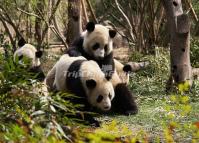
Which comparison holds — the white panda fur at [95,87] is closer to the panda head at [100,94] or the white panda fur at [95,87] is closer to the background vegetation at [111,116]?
the panda head at [100,94]

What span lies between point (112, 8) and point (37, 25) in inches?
212

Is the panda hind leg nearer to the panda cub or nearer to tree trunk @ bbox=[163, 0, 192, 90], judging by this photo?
the panda cub

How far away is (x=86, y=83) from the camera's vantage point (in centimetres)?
606

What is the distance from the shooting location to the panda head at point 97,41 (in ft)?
23.8

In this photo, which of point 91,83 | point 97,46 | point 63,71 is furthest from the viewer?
point 97,46

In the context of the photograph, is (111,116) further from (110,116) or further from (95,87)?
(95,87)

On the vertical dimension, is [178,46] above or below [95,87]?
above

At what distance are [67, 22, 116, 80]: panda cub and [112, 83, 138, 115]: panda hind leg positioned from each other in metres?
0.56

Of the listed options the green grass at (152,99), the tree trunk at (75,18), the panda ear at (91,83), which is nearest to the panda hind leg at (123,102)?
the green grass at (152,99)

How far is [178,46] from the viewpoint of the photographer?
7.57 metres

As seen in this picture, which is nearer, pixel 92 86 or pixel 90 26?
pixel 92 86

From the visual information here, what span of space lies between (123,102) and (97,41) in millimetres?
1110

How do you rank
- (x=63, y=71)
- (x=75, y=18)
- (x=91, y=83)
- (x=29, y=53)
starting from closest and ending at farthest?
(x=91, y=83) < (x=63, y=71) < (x=29, y=53) < (x=75, y=18)

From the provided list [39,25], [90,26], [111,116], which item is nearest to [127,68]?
[90,26]
